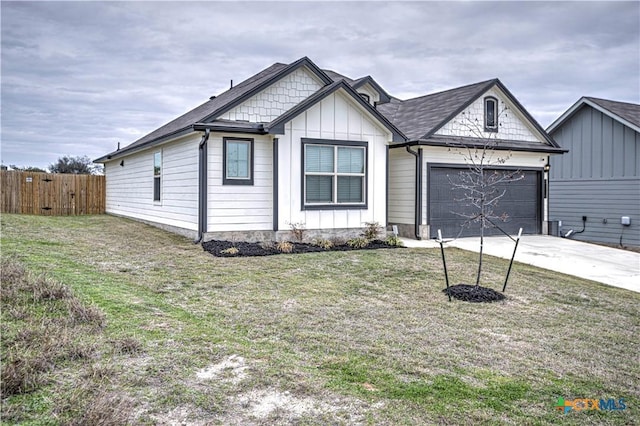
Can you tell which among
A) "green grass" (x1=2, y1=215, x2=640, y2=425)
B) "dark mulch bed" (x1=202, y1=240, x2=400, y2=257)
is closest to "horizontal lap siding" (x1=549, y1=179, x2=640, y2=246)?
"green grass" (x1=2, y1=215, x2=640, y2=425)

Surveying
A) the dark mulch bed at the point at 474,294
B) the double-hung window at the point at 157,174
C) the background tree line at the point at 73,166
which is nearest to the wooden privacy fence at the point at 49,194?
the double-hung window at the point at 157,174

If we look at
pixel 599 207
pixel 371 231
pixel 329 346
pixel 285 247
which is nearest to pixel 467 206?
pixel 371 231

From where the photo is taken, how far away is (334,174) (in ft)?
42.9

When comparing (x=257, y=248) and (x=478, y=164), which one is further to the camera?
(x=478, y=164)

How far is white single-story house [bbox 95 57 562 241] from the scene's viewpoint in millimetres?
12273

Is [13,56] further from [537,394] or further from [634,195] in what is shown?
[634,195]

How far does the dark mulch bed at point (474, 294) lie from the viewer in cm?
753

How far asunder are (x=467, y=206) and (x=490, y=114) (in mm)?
3050

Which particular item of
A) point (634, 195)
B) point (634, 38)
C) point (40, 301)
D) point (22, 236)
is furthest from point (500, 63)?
point (40, 301)

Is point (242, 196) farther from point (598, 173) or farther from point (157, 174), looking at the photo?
point (598, 173)

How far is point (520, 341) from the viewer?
18.7 ft

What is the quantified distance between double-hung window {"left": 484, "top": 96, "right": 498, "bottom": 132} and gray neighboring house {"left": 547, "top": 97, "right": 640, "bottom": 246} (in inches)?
190

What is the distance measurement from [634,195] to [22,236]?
1816cm

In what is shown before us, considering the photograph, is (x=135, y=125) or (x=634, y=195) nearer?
(x=634, y=195)
